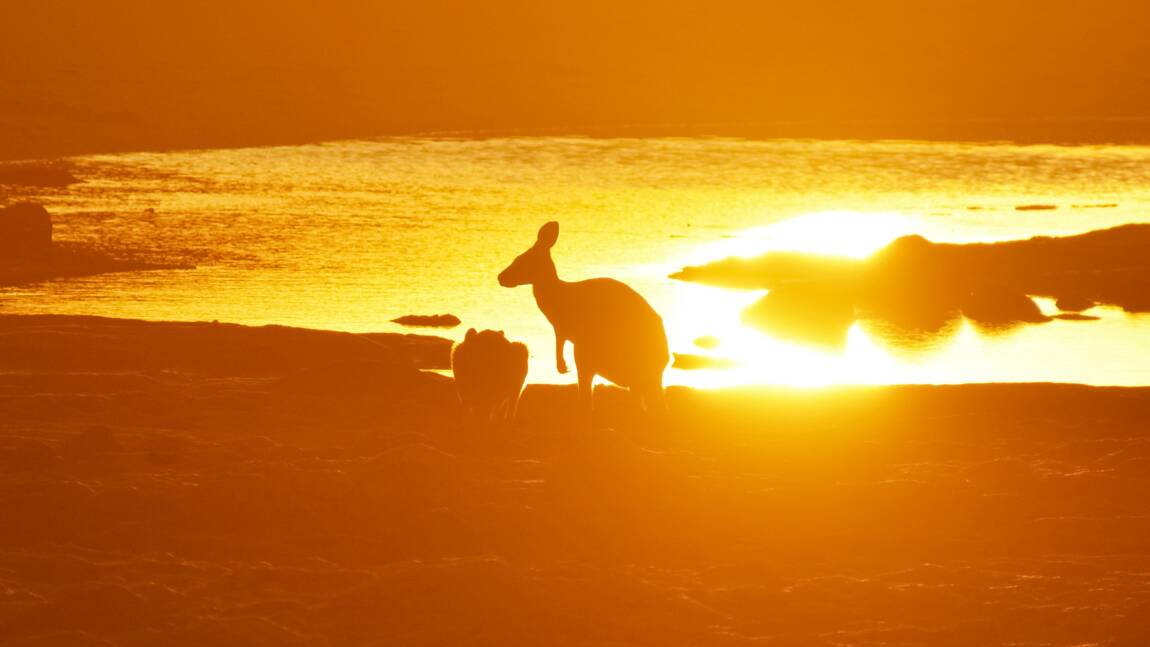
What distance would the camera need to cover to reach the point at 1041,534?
11.5m

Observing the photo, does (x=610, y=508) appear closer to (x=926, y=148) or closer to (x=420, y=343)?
(x=420, y=343)

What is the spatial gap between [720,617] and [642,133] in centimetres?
7265

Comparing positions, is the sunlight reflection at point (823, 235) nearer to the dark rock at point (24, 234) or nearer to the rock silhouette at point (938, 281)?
the rock silhouette at point (938, 281)

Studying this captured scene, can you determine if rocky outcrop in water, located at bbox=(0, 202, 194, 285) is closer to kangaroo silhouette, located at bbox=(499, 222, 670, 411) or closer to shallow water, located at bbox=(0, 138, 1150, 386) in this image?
shallow water, located at bbox=(0, 138, 1150, 386)

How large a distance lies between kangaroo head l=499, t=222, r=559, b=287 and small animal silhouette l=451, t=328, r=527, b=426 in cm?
63

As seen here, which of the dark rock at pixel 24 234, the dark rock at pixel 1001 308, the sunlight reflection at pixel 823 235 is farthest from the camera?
the sunlight reflection at pixel 823 235

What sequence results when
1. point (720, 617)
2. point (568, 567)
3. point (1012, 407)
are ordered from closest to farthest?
point (720, 617) < point (568, 567) < point (1012, 407)

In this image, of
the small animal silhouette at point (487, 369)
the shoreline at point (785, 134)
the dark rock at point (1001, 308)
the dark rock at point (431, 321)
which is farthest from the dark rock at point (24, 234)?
the shoreline at point (785, 134)

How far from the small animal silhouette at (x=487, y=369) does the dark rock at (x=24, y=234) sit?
855 inches

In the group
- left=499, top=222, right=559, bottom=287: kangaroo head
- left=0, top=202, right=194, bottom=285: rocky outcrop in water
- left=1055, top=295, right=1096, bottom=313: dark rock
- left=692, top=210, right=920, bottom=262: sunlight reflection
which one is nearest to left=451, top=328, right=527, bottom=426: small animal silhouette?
left=499, top=222, right=559, bottom=287: kangaroo head

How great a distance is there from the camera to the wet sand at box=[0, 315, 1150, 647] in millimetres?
9516

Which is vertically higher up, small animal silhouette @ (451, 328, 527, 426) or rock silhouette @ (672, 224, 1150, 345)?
rock silhouette @ (672, 224, 1150, 345)

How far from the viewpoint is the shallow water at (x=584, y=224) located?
→ 26.8 m

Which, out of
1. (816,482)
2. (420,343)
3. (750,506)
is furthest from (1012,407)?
(420,343)
